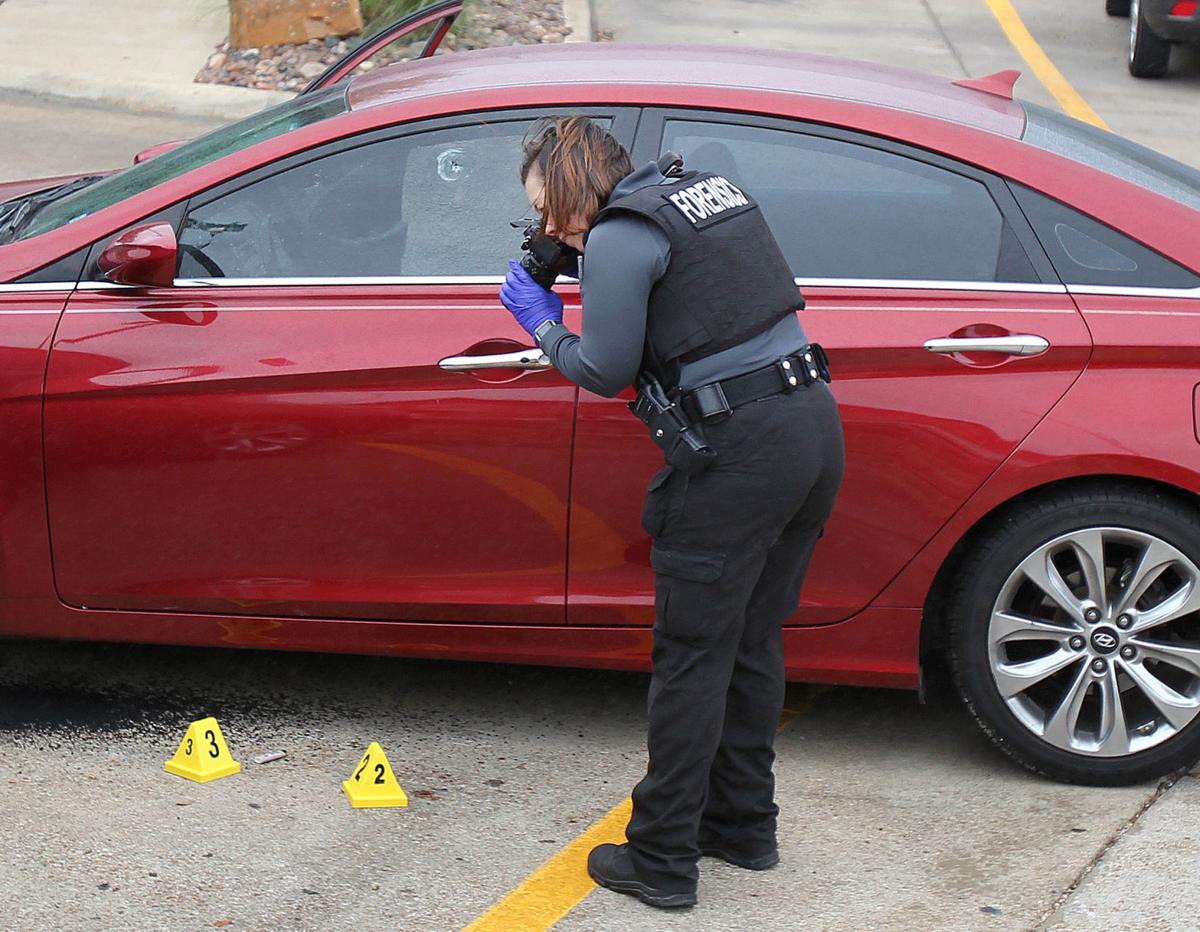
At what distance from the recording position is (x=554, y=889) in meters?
3.35

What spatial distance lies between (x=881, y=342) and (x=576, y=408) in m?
0.68

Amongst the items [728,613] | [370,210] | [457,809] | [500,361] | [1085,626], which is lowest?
[457,809]

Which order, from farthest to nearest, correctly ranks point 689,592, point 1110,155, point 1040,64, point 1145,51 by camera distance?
point 1040,64, point 1145,51, point 1110,155, point 689,592

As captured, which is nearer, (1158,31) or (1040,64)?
(1158,31)

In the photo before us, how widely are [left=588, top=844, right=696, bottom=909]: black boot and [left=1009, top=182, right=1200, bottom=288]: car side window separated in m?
1.59

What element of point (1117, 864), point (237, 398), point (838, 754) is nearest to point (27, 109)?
point (237, 398)

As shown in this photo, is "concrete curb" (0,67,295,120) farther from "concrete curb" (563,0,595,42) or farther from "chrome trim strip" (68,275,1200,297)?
"chrome trim strip" (68,275,1200,297)

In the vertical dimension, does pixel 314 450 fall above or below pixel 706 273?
below

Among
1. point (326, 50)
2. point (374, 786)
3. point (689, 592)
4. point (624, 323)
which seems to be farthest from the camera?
point (326, 50)

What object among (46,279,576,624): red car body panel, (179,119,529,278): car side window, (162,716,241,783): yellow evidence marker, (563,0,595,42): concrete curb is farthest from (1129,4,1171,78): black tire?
(162,716,241,783): yellow evidence marker

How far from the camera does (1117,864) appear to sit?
347 centimetres

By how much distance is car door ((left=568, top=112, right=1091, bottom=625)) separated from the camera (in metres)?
3.53

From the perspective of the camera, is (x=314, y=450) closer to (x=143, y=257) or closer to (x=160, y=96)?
(x=143, y=257)

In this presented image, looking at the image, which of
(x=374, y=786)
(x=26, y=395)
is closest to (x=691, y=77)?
(x=26, y=395)
